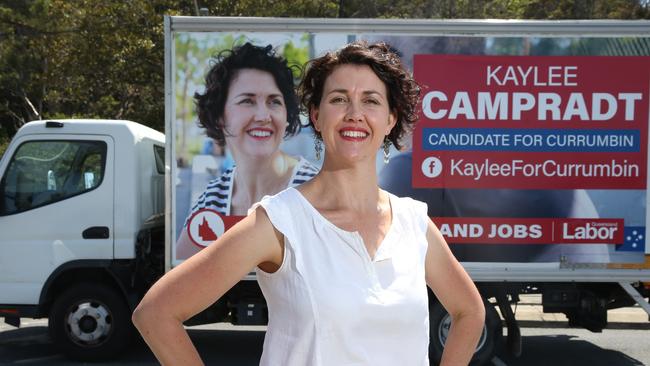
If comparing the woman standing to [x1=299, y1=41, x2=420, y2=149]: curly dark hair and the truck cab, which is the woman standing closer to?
[x1=299, y1=41, x2=420, y2=149]: curly dark hair

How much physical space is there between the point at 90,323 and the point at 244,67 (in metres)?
2.82

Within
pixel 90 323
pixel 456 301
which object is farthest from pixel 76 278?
pixel 456 301

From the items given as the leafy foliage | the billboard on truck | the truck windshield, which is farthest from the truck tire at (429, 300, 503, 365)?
the leafy foliage

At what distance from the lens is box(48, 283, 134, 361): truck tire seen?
22.6ft

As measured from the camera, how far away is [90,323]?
6.93m

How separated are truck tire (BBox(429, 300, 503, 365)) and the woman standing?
451 centimetres

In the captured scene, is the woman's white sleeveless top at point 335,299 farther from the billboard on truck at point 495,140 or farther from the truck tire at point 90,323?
the truck tire at point 90,323

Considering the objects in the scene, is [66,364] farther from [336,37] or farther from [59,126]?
[336,37]

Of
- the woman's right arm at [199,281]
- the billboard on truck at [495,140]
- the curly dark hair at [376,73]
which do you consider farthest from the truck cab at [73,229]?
the woman's right arm at [199,281]

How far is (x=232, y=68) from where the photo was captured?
254 inches

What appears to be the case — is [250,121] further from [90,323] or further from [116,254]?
[90,323]

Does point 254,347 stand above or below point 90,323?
below

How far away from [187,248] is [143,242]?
28.7 inches

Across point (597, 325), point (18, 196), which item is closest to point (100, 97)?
point (18, 196)
